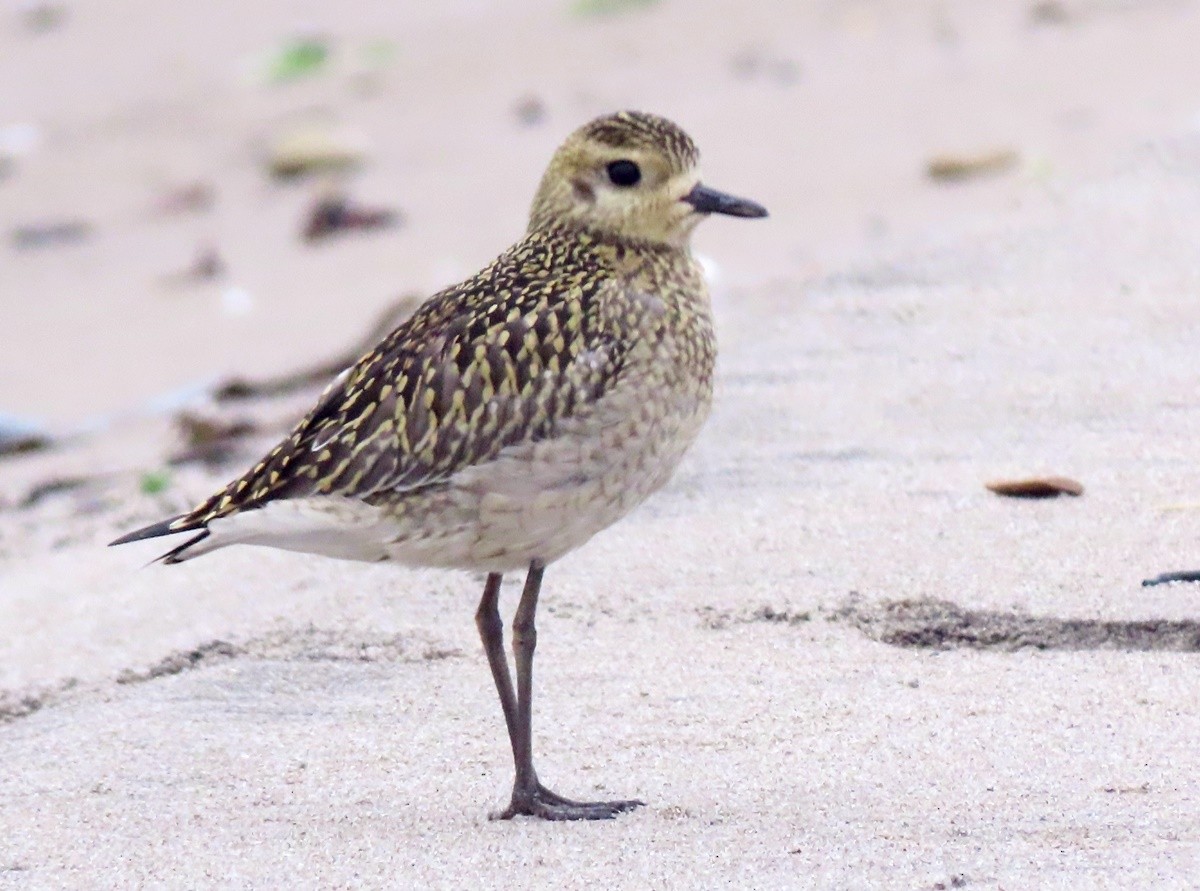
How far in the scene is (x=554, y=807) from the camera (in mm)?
4023

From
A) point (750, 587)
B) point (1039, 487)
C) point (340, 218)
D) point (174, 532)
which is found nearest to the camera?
point (174, 532)

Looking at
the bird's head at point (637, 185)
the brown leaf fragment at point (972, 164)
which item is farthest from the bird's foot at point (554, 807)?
the brown leaf fragment at point (972, 164)

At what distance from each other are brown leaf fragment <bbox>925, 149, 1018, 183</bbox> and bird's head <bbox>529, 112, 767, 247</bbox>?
193 inches

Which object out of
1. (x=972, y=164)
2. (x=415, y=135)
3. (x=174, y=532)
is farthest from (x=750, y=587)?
(x=415, y=135)

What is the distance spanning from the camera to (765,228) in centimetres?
922

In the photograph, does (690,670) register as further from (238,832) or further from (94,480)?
(94,480)

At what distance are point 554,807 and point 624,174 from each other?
4.48 ft

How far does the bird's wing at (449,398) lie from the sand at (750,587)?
0.64 m

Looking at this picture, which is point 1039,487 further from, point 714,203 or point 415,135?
point 415,135

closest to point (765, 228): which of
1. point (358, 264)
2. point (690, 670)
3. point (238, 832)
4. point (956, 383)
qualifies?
point (358, 264)

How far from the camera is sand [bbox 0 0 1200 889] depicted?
3936mm

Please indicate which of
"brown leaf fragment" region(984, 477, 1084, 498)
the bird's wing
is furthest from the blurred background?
the bird's wing

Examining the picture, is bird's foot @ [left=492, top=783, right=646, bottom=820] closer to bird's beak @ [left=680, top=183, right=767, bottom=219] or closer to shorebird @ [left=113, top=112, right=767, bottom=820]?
shorebird @ [left=113, top=112, right=767, bottom=820]

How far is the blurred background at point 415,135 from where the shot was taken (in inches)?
349
